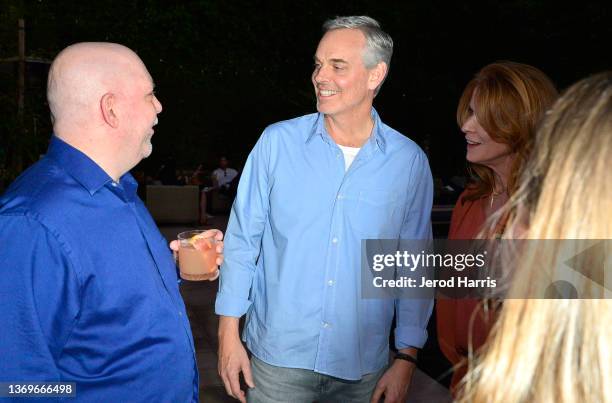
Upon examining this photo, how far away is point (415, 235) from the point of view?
253cm

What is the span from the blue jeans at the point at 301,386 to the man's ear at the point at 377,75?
1.12 metres

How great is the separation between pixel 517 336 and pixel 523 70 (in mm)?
1634

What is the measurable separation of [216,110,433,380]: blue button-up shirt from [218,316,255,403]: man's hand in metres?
0.06

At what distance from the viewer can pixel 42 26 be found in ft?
53.4

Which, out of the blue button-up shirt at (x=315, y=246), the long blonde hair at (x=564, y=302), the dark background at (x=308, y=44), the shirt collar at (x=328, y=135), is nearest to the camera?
the long blonde hair at (x=564, y=302)

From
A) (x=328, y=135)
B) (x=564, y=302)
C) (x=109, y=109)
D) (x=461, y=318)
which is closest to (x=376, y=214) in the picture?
(x=328, y=135)

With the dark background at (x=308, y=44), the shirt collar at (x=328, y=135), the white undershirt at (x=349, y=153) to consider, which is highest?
the shirt collar at (x=328, y=135)

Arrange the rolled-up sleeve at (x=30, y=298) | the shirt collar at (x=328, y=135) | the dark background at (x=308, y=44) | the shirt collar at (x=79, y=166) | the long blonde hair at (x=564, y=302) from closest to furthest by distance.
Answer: the long blonde hair at (x=564, y=302) < the rolled-up sleeve at (x=30, y=298) < the shirt collar at (x=79, y=166) < the shirt collar at (x=328, y=135) < the dark background at (x=308, y=44)

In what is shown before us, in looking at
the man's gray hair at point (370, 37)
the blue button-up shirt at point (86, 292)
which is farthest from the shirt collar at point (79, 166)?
the man's gray hair at point (370, 37)

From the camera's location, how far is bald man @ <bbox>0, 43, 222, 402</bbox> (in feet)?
5.23

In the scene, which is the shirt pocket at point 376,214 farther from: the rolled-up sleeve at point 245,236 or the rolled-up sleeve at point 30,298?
the rolled-up sleeve at point 30,298

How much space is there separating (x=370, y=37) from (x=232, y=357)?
1317 mm

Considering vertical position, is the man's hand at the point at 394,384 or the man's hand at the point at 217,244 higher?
the man's hand at the point at 217,244

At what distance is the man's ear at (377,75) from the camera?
8.48 ft
